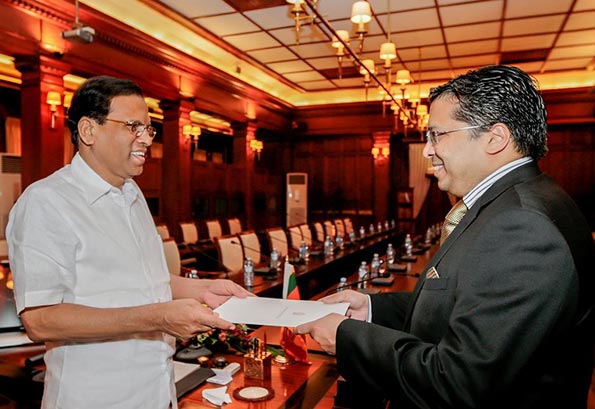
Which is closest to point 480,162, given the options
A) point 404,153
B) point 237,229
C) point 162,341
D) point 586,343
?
point 586,343

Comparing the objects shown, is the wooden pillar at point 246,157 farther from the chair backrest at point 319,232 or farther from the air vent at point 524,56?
the air vent at point 524,56

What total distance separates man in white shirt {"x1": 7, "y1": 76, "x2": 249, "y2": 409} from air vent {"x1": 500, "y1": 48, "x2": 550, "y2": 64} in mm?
7731

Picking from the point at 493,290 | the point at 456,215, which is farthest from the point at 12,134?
the point at 493,290

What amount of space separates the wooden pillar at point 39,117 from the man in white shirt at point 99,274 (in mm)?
4807

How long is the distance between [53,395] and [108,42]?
5994mm

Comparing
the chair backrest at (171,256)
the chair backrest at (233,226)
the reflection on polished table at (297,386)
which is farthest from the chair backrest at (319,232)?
the reflection on polished table at (297,386)

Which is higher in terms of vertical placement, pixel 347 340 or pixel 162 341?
pixel 347 340

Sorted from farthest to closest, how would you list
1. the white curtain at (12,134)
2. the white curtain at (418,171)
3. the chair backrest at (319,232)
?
the white curtain at (418,171) → the chair backrest at (319,232) → the white curtain at (12,134)

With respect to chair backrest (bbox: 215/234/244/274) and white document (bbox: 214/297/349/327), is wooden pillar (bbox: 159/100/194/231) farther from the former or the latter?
white document (bbox: 214/297/349/327)

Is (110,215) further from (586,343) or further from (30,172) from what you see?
(30,172)

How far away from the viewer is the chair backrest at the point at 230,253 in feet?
17.4

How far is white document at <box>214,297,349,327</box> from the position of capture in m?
1.25

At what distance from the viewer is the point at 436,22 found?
630 centimetres

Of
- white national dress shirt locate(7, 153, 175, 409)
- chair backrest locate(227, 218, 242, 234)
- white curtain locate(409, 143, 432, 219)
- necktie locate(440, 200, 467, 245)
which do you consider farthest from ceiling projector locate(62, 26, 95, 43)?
white curtain locate(409, 143, 432, 219)
